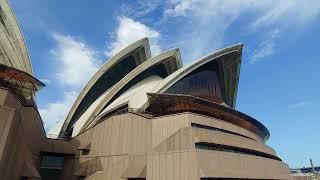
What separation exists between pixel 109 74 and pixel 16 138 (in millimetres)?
20829

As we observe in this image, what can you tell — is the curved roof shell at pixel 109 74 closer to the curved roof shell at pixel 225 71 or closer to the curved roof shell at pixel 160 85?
the curved roof shell at pixel 160 85

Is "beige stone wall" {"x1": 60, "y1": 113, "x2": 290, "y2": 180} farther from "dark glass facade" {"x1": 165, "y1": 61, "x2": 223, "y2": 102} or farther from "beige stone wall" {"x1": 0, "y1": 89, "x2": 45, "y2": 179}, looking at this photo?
"dark glass facade" {"x1": 165, "y1": 61, "x2": 223, "y2": 102}

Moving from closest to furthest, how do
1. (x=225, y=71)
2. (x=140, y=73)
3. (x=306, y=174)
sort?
(x=140, y=73) < (x=225, y=71) < (x=306, y=174)

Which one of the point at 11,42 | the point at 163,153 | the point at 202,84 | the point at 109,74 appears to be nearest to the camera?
the point at 163,153

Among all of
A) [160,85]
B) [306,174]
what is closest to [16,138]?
[160,85]

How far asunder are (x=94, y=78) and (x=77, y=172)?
13.3 meters

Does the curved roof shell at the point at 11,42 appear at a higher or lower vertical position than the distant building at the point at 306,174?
higher

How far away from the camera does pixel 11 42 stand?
3156cm

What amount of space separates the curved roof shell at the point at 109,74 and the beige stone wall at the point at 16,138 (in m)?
9.81

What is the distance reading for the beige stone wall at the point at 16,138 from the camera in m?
15.8

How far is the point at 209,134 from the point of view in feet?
76.9

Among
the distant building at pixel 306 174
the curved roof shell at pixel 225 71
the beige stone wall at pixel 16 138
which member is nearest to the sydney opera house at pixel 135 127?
the beige stone wall at pixel 16 138

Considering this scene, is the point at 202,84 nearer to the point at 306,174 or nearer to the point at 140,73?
the point at 140,73

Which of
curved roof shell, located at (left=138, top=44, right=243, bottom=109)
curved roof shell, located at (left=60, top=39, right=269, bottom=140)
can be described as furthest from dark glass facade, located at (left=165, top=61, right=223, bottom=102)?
curved roof shell, located at (left=138, top=44, right=243, bottom=109)
